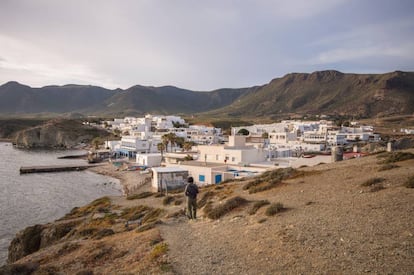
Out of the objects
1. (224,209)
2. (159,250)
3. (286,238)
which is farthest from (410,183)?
(159,250)

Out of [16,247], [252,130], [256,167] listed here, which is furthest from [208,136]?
[16,247]

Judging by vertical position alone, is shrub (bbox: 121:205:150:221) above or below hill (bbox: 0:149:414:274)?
below

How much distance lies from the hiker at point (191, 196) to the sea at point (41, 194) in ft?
51.2

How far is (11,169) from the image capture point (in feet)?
226

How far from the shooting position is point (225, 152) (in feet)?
134

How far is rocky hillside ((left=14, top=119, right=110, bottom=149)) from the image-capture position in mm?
129875

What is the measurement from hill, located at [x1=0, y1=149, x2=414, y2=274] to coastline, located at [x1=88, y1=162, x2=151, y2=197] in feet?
87.1

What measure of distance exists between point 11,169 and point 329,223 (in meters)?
73.6

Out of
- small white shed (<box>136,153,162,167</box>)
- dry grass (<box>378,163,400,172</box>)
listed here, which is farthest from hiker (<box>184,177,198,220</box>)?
small white shed (<box>136,153,162,167</box>)

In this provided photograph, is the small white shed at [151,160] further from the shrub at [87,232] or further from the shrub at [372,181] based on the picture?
the shrub at [372,181]

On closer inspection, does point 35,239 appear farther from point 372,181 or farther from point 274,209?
point 372,181

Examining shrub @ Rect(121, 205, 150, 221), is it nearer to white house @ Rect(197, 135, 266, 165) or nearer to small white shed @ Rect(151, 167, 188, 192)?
small white shed @ Rect(151, 167, 188, 192)

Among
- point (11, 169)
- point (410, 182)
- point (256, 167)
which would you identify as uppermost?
point (410, 182)

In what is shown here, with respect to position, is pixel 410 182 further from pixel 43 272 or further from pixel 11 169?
pixel 11 169
